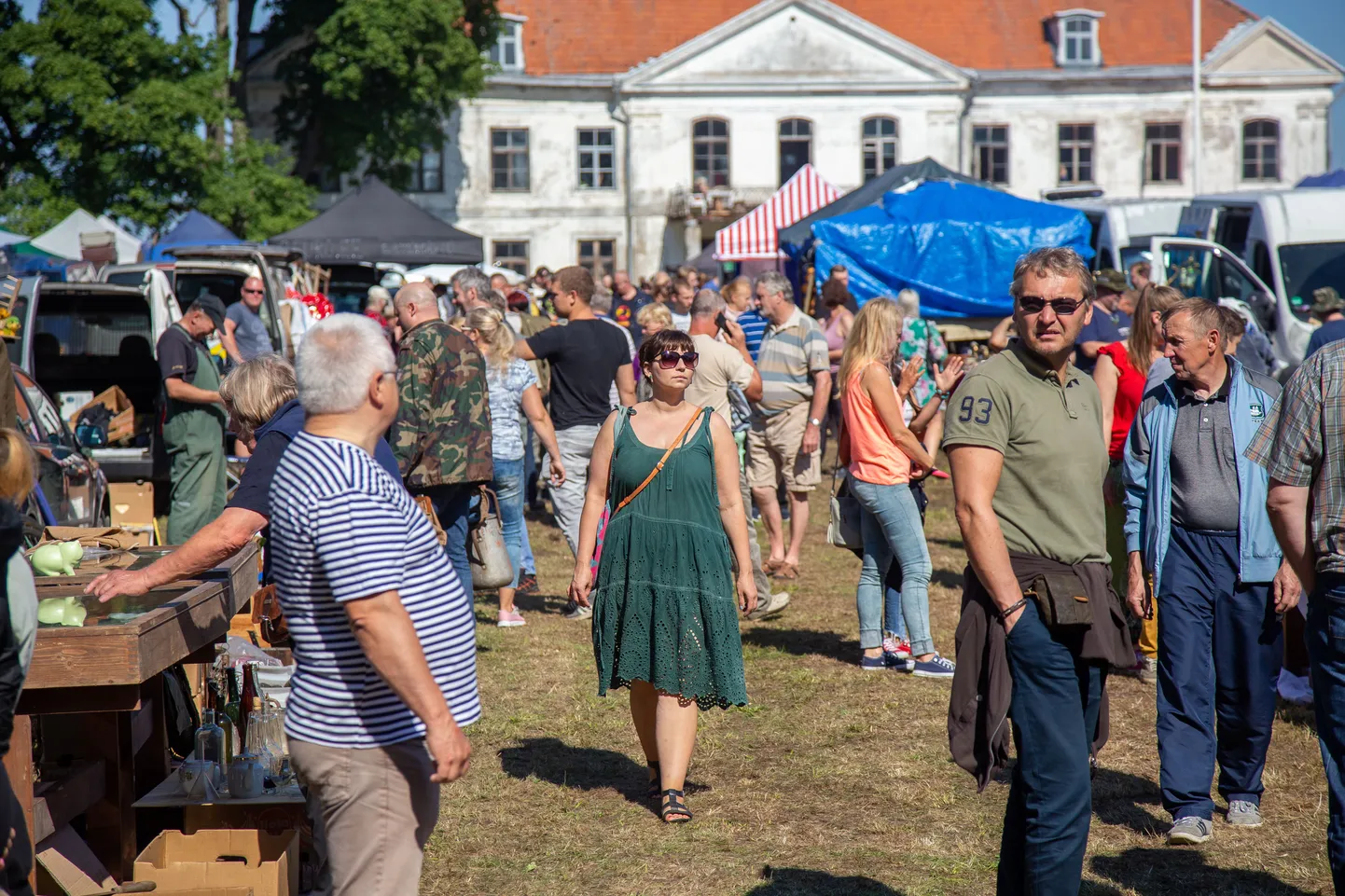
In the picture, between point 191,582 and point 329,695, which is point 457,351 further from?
point 329,695

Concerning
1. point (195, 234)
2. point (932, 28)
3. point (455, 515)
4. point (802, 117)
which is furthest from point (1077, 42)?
point (455, 515)

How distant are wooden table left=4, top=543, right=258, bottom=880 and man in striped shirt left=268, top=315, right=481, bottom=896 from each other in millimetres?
780

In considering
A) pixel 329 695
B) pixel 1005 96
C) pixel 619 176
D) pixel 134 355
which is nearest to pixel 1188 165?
pixel 1005 96

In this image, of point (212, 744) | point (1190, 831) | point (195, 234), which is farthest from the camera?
point (195, 234)

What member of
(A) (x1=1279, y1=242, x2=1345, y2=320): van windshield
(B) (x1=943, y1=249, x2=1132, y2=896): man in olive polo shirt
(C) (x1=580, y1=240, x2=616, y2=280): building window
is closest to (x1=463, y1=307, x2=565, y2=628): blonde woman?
(B) (x1=943, y1=249, x2=1132, y2=896): man in olive polo shirt

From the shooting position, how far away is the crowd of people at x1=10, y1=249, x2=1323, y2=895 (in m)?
3.11

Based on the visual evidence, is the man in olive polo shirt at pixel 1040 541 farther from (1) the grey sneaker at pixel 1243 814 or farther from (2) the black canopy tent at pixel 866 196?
(2) the black canopy tent at pixel 866 196

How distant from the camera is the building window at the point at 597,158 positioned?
4512cm

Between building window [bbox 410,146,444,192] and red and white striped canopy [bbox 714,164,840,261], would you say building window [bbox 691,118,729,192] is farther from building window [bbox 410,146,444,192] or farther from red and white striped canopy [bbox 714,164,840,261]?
red and white striped canopy [bbox 714,164,840,261]

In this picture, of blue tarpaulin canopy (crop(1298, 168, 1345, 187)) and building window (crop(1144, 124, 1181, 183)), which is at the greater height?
building window (crop(1144, 124, 1181, 183))

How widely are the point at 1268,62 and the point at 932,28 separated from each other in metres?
10.7

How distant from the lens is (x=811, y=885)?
4758 mm

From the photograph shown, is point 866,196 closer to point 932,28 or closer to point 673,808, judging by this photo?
point 673,808

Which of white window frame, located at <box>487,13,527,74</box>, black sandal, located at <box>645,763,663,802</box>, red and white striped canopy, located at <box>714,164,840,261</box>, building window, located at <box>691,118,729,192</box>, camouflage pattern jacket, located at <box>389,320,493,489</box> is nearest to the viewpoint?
black sandal, located at <box>645,763,663,802</box>
